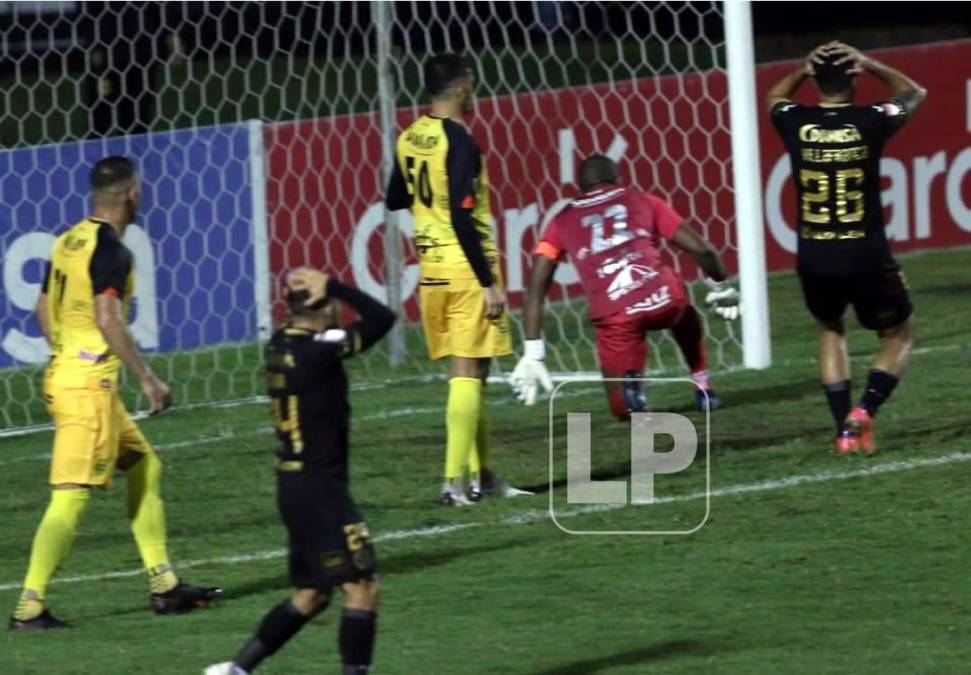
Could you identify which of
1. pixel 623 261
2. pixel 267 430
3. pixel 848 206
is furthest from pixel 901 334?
pixel 267 430

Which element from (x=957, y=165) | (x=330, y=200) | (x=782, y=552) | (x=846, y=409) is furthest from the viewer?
(x=957, y=165)

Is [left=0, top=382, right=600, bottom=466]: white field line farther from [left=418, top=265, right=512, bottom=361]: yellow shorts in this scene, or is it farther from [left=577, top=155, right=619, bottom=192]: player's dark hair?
[left=418, top=265, right=512, bottom=361]: yellow shorts

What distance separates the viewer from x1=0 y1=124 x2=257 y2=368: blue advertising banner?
1420 cm

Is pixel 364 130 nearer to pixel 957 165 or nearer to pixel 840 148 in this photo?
pixel 957 165

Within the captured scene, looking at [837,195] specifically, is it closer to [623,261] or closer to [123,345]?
[623,261]

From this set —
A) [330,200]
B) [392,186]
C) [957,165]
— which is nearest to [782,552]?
[392,186]

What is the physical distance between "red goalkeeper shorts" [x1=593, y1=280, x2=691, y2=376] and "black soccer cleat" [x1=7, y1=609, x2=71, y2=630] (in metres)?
3.78

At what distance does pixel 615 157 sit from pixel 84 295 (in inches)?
347

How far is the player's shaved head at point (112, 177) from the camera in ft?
25.7

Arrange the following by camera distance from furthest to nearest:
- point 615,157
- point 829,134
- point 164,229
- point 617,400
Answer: point 615,157
point 164,229
point 617,400
point 829,134

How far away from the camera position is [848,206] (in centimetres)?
986

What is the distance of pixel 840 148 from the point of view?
9820 mm

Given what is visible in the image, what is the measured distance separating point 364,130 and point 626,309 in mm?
5309

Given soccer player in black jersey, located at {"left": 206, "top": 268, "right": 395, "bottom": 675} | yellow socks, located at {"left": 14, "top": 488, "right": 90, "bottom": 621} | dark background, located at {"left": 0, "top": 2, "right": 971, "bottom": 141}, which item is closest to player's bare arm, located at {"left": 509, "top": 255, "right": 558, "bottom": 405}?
yellow socks, located at {"left": 14, "top": 488, "right": 90, "bottom": 621}
